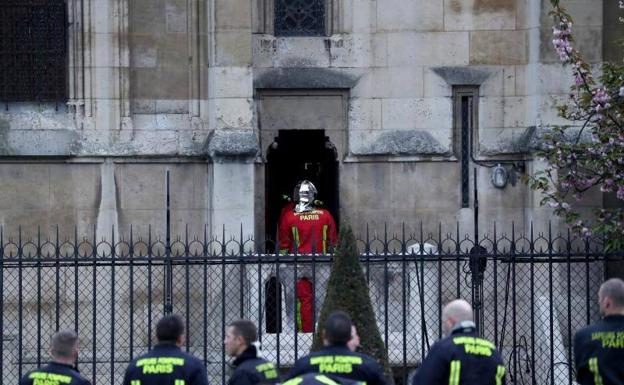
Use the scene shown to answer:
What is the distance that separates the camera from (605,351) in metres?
12.9

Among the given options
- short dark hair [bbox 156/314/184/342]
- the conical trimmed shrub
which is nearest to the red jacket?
the conical trimmed shrub

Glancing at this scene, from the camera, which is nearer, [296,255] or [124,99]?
[296,255]

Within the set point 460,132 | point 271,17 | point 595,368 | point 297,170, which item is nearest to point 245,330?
point 595,368

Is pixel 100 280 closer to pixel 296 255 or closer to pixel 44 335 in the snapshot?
pixel 44 335

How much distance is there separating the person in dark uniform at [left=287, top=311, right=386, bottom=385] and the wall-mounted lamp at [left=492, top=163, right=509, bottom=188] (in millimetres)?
9705

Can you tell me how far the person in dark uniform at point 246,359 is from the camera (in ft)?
40.5

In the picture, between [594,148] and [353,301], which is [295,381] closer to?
[353,301]

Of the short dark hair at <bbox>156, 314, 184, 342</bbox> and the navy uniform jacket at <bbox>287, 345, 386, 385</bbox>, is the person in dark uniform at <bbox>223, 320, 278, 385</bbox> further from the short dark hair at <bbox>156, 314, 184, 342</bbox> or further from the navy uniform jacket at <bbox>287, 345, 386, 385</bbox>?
the short dark hair at <bbox>156, 314, 184, 342</bbox>

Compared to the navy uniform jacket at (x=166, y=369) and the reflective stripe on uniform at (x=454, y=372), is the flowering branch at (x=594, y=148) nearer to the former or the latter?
the reflective stripe on uniform at (x=454, y=372)

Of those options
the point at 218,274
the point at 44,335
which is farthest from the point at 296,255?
the point at 44,335

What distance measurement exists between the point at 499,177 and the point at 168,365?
9.99 m

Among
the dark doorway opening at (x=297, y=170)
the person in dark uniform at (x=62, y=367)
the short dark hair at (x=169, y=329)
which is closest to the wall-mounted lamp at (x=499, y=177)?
the dark doorway opening at (x=297, y=170)

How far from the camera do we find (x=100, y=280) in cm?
2184

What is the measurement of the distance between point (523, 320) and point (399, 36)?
3.98 m
